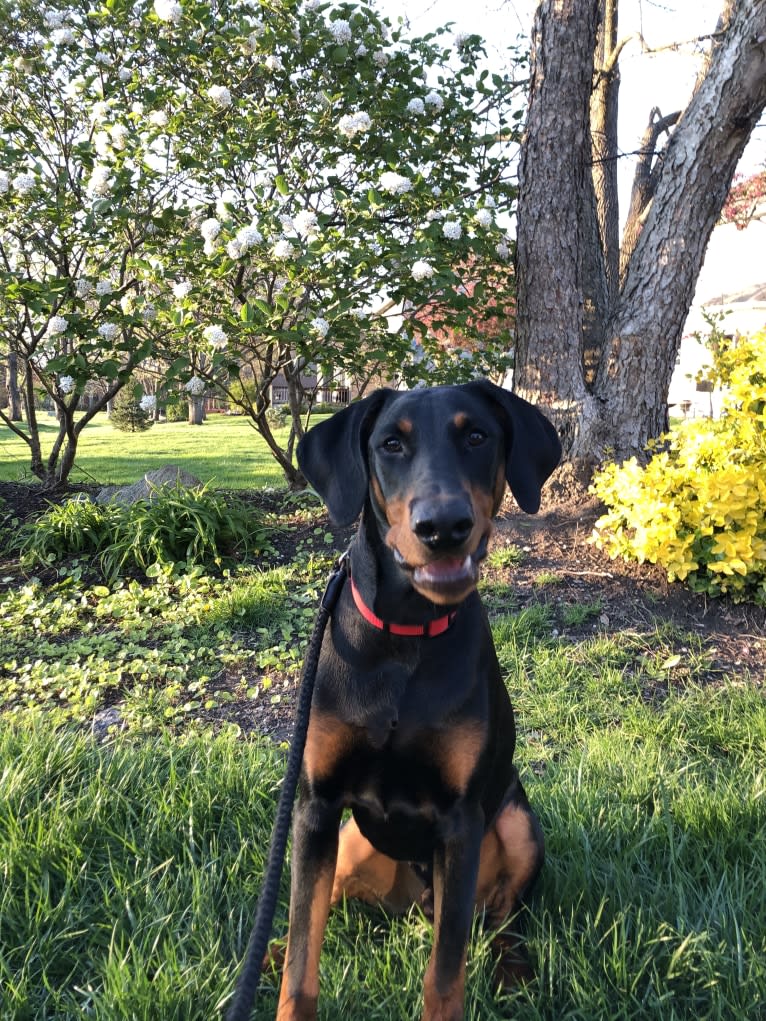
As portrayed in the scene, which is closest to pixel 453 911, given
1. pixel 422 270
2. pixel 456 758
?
pixel 456 758

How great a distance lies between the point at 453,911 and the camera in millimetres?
1595

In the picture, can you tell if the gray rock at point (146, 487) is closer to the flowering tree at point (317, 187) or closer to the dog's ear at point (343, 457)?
the flowering tree at point (317, 187)

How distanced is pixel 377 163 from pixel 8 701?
4449 millimetres

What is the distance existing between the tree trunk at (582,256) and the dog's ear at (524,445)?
3081 millimetres

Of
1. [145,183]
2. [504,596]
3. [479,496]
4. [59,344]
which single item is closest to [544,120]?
[145,183]

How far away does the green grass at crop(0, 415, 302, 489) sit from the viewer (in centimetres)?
873

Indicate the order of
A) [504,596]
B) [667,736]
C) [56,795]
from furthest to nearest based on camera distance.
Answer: [504,596] < [667,736] < [56,795]

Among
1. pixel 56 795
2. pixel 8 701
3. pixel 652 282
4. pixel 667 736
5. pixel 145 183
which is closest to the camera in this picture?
pixel 56 795

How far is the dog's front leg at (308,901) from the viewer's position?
1.58 meters

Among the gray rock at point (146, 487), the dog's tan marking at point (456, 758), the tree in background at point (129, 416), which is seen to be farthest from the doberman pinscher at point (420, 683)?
the tree in background at point (129, 416)

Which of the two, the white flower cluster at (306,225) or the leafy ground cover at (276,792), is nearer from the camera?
the leafy ground cover at (276,792)

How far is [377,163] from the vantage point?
5508 millimetres

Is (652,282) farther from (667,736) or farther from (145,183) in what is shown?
(145,183)

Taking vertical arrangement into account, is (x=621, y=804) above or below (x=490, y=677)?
below
